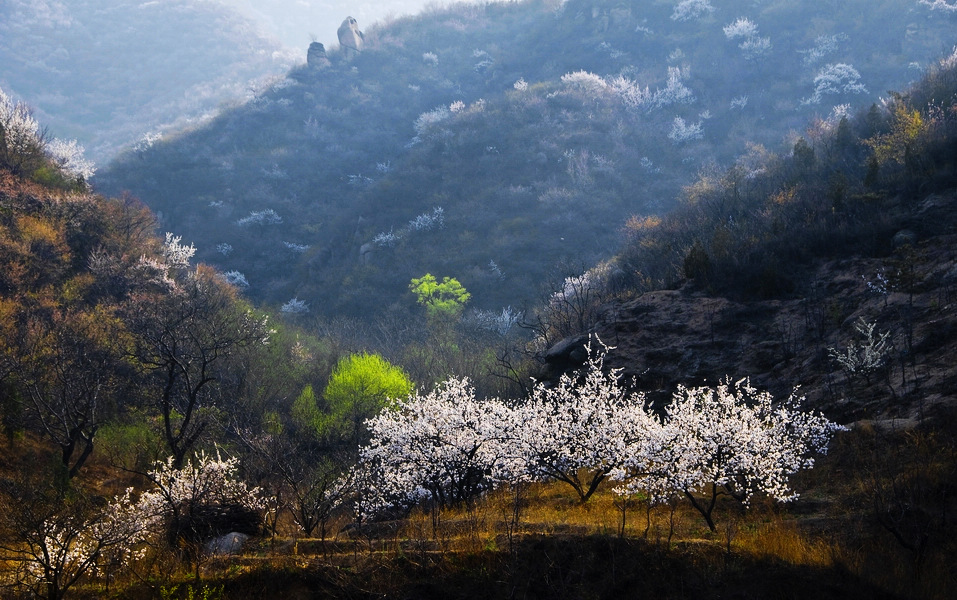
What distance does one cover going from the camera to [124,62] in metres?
162

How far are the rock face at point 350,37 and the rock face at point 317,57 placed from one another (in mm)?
3884

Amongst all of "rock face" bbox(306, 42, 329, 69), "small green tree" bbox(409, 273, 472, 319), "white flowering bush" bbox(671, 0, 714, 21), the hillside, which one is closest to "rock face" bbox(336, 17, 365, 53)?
"rock face" bbox(306, 42, 329, 69)

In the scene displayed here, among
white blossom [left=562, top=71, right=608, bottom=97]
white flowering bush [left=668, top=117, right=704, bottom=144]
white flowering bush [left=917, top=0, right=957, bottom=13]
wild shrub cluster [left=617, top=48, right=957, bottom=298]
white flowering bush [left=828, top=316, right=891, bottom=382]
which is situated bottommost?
white flowering bush [left=828, top=316, right=891, bottom=382]

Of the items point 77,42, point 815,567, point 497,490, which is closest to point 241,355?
point 497,490

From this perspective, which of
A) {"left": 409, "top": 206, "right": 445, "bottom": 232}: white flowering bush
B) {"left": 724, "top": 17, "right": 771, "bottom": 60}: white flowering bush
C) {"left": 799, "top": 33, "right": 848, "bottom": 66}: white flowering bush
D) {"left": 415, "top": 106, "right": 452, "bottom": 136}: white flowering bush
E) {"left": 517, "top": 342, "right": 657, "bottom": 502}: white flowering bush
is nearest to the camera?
{"left": 517, "top": 342, "right": 657, "bottom": 502}: white flowering bush

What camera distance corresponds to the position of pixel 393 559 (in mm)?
14586

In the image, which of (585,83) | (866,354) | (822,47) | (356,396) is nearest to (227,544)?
(866,354)

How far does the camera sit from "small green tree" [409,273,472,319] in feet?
199

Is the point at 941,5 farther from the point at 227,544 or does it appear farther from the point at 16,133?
the point at 227,544

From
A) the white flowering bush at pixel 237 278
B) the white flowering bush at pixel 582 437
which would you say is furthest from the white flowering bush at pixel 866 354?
the white flowering bush at pixel 237 278

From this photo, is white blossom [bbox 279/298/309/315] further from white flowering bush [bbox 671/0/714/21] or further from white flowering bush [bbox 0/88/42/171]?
white flowering bush [bbox 671/0/714/21]

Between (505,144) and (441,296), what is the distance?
3018 centimetres

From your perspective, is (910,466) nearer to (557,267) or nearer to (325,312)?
(557,267)

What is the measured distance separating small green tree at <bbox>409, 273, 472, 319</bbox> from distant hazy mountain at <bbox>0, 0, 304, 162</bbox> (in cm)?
7730
